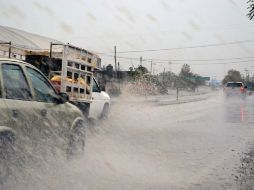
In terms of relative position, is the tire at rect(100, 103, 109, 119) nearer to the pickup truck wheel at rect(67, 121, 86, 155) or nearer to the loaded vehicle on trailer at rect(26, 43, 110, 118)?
the loaded vehicle on trailer at rect(26, 43, 110, 118)

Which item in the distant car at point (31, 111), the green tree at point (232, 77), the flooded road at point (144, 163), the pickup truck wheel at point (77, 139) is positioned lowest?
the flooded road at point (144, 163)

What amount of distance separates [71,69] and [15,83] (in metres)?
5.19

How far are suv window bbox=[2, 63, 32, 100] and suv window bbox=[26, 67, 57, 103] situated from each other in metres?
0.24

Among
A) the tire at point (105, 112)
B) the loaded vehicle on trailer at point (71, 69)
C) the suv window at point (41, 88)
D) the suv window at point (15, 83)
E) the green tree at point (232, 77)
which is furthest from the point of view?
the green tree at point (232, 77)

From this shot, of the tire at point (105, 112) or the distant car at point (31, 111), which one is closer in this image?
the distant car at point (31, 111)

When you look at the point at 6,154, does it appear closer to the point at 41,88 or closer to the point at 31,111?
the point at 31,111

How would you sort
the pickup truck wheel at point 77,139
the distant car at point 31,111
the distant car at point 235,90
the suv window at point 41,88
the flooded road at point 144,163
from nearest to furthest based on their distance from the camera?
the distant car at point 31,111 < the flooded road at point 144,163 < the suv window at point 41,88 < the pickup truck wheel at point 77,139 < the distant car at point 235,90

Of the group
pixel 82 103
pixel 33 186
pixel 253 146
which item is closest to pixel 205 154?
pixel 253 146

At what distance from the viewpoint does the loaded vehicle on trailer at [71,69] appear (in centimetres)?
1079

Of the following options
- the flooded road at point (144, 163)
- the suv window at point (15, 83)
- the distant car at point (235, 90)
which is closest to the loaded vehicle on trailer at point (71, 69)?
the flooded road at point (144, 163)

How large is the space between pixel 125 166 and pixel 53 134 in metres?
1.66

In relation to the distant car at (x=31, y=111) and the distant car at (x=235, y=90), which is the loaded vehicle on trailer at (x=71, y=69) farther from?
the distant car at (x=235, y=90)

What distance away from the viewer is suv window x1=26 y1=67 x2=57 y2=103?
21.4ft

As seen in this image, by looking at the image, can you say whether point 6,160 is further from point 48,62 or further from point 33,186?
point 48,62
